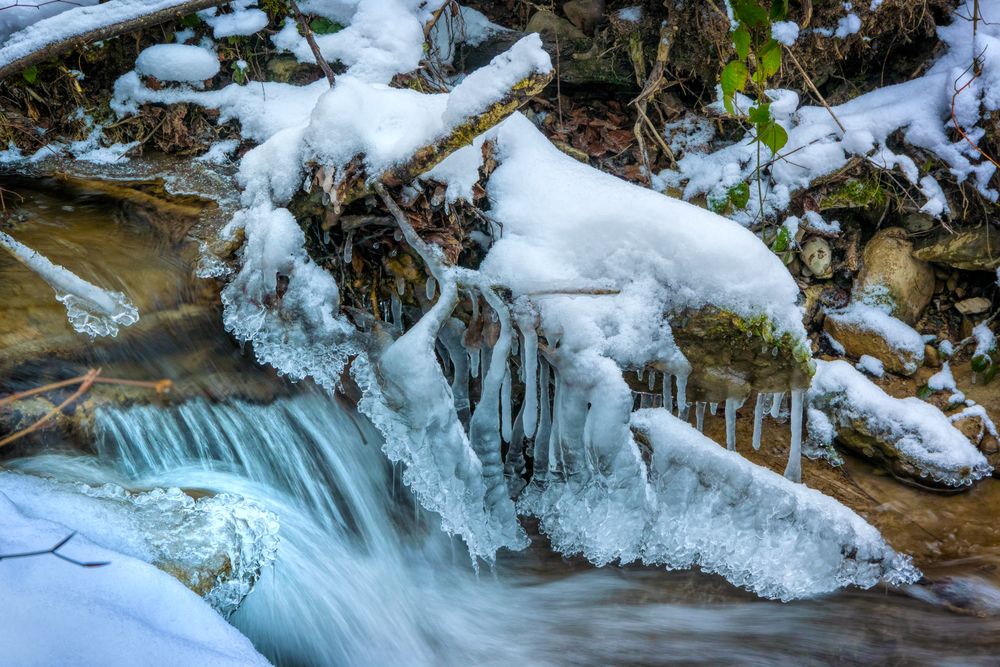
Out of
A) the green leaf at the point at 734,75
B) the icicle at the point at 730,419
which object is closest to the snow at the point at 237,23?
the green leaf at the point at 734,75

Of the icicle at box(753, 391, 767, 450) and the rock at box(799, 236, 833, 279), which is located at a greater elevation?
the rock at box(799, 236, 833, 279)

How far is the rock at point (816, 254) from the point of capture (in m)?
3.20

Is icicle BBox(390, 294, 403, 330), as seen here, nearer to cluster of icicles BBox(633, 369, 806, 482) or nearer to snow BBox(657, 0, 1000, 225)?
cluster of icicles BBox(633, 369, 806, 482)

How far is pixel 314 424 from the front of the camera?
A: 101 inches

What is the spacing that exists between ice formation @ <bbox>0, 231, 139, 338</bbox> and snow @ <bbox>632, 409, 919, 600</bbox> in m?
1.80

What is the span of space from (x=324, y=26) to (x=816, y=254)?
97.3 inches

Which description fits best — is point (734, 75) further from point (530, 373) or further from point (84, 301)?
point (84, 301)

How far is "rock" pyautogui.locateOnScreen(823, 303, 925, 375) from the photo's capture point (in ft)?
10.3

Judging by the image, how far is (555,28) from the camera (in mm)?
3268

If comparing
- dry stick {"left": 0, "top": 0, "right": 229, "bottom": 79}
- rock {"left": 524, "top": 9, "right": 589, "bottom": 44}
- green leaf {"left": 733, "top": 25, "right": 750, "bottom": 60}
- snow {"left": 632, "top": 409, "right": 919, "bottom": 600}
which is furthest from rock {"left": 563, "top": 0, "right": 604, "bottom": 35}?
snow {"left": 632, "top": 409, "right": 919, "bottom": 600}

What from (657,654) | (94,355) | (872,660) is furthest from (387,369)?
(872,660)

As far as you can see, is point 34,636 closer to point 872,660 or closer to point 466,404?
point 466,404

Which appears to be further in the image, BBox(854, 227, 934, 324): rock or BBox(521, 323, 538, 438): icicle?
BBox(854, 227, 934, 324): rock

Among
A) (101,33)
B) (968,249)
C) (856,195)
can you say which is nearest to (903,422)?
(968,249)
